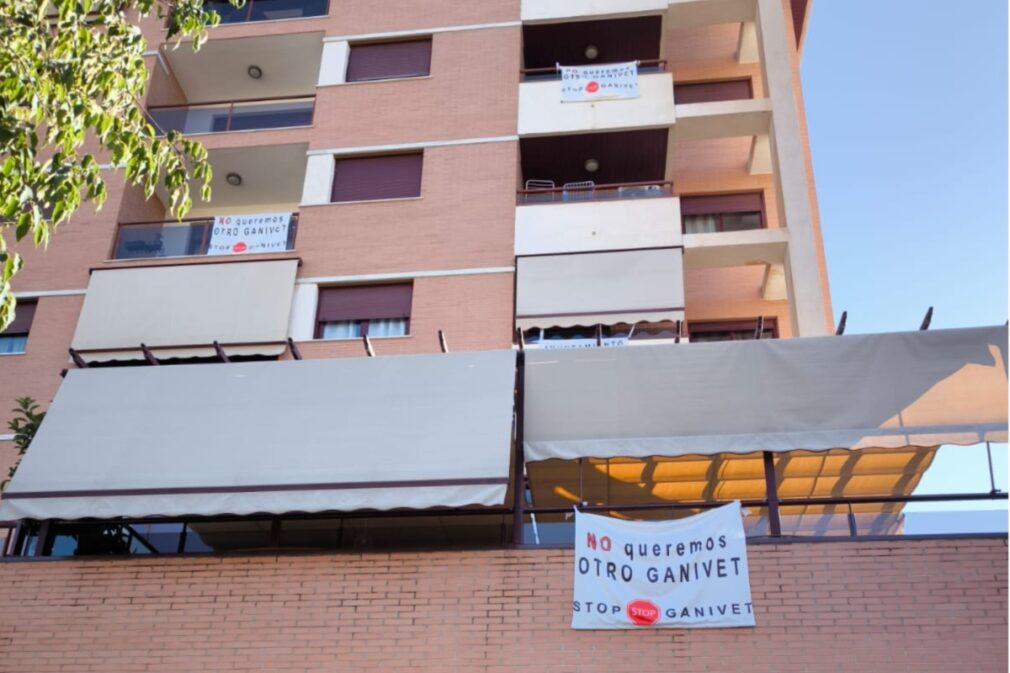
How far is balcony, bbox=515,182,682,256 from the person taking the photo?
51.0ft

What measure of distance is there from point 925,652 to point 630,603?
8.29 ft

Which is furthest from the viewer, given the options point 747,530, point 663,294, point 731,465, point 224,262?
point 224,262

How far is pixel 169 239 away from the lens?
1659cm

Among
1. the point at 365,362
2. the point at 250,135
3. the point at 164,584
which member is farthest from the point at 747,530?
the point at 250,135

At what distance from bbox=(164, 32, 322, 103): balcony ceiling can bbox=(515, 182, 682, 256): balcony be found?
246 inches

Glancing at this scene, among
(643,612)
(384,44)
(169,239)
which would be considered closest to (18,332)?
(169,239)

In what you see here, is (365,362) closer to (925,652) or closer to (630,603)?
(630,603)

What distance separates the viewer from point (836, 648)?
8.46 m

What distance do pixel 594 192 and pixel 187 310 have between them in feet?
22.7

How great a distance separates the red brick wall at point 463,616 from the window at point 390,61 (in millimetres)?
11288

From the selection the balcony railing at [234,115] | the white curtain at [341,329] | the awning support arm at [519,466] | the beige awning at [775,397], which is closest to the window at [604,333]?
the white curtain at [341,329]

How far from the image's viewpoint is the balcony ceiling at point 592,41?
1820 cm

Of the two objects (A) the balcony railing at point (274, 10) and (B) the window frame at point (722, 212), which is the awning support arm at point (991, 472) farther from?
(A) the balcony railing at point (274, 10)

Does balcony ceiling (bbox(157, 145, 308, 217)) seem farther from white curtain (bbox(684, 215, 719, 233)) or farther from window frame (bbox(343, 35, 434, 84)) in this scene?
white curtain (bbox(684, 215, 719, 233))
